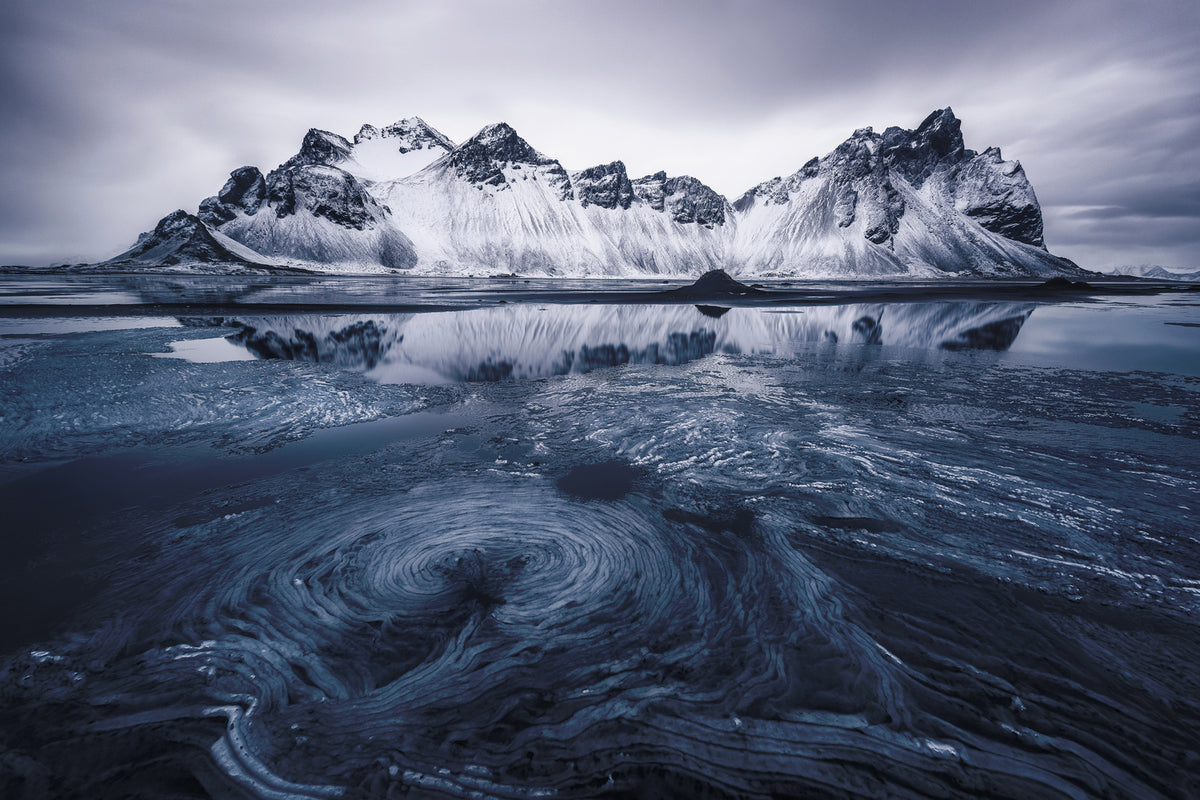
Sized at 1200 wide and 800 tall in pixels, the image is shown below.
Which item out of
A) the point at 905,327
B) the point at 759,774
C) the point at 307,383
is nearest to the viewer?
the point at 759,774

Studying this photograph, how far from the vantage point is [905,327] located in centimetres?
2606

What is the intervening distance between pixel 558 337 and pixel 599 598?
58.9ft

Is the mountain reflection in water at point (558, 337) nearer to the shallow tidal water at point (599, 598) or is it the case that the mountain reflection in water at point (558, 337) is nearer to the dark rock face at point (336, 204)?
the shallow tidal water at point (599, 598)

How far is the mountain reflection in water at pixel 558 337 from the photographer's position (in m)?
15.7

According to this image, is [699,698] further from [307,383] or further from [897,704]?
[307,383]

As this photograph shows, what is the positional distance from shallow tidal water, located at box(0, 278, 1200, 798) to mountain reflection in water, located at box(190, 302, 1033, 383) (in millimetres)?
5273

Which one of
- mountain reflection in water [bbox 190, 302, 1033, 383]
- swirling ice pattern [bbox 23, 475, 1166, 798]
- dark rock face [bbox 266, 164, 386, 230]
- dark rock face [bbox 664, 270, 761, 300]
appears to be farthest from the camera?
dark rock face [bbox 266, 164, 386, 230]

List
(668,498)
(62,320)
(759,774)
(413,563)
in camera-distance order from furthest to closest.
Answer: (62,320) → (668,498) → (413,563) → (759,774)

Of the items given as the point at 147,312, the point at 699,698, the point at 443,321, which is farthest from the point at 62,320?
the point at 699,698

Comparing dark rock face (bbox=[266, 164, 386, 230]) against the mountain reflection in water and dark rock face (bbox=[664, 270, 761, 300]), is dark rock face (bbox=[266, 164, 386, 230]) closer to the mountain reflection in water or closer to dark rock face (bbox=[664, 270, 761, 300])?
dark rock face (bbox=[664, 270, 761, 300])

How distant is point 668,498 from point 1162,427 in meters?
9.69

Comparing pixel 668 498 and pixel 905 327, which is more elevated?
pixel 905 327

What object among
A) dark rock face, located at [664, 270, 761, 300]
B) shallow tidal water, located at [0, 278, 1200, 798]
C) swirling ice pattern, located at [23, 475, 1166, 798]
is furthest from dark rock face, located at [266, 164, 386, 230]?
swirling ice pattern, located at [23, 475, 1166, 798]

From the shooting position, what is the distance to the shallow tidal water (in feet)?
10.1
